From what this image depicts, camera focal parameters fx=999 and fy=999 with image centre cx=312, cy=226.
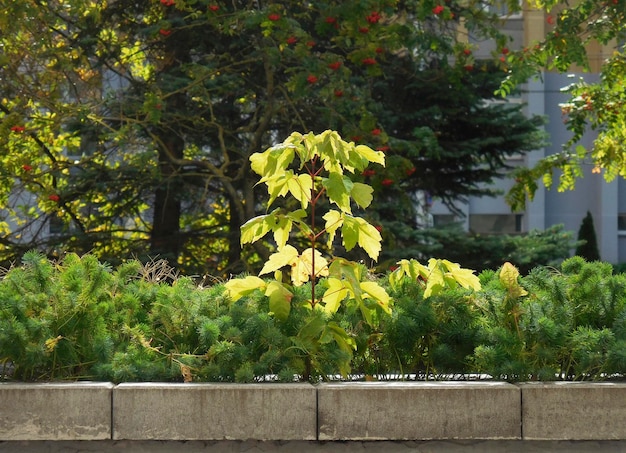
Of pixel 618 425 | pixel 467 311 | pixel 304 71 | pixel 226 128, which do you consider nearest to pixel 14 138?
pixel 226 128

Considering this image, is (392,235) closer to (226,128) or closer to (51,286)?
(226,128)

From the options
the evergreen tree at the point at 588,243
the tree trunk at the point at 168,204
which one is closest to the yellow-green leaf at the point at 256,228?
the tree trunk at the point at 168,204

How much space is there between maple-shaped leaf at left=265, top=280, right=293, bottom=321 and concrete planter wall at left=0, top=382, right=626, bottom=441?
1.85 feet

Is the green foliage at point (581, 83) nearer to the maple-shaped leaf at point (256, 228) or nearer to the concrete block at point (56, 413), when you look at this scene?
the maple-shaped leaf at point (256, 228)

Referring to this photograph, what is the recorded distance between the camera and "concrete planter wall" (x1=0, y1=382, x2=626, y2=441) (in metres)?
3.93

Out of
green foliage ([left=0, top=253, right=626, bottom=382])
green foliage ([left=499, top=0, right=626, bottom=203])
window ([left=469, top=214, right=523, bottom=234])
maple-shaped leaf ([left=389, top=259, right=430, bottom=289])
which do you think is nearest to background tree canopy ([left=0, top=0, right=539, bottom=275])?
green foliage ([left=499, top=0, right=626, bottom=203])

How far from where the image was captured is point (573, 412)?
4.00 metres

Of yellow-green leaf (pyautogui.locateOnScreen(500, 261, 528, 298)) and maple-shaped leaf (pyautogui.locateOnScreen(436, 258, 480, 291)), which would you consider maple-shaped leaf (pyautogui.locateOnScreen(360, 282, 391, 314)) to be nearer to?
maple-shaped leaf (pyautogui.locateOnScreen(436, 258, 480, 291))

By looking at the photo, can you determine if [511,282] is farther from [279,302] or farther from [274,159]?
[274,159]

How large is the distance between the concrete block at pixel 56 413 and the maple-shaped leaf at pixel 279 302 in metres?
0.89

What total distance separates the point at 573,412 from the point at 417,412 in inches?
24.8

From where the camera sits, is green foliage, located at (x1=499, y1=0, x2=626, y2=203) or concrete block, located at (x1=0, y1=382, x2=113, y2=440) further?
green foliage, located at (x1=499, y1=0, x2=626, y2=203)

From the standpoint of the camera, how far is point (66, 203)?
45.5ft

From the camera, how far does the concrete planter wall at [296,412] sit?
3934mm
